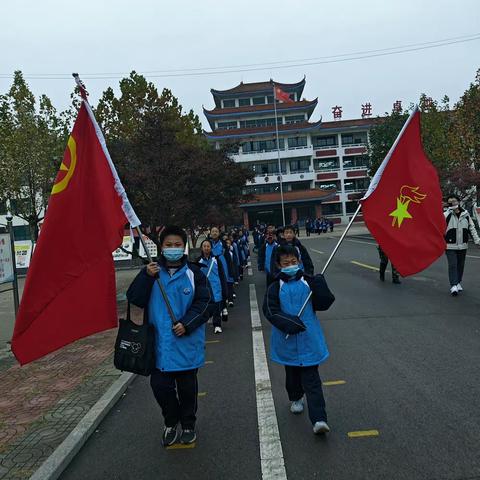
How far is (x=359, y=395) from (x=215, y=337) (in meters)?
3.27

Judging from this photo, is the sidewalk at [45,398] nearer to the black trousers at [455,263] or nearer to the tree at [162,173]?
the tree at [162,173]

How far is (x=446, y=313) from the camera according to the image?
7504 millimetres

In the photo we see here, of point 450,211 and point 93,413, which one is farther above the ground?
point 450,211

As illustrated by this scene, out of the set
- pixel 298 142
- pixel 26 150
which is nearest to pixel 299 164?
pixel 298 142

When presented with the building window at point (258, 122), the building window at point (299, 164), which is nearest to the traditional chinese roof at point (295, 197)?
the building window at point (299, 164)

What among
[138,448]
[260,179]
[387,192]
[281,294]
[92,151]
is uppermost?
[260,179]

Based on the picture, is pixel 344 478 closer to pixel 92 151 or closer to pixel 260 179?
pixel 92 151

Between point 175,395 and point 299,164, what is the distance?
60.0 meters

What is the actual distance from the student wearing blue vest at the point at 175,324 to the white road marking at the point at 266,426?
0.58m

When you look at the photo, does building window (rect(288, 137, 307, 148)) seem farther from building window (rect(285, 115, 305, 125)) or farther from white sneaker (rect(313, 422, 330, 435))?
white sneaker (rect(313, 422, 330, 435))

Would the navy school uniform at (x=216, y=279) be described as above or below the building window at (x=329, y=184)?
below

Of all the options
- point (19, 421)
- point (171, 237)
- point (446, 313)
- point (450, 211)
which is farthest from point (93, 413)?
point (450, 211)

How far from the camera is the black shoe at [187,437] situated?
140 inches

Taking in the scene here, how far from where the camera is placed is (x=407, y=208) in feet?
14.0
